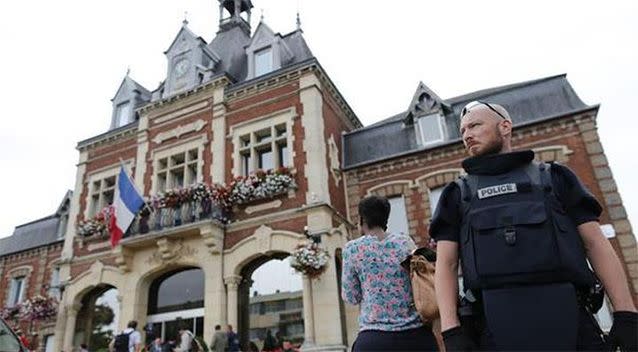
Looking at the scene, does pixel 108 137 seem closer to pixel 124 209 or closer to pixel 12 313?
pixel 124 209

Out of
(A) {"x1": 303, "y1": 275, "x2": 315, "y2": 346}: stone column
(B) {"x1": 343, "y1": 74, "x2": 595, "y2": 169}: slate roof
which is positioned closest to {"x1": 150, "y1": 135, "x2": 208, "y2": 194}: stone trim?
(B) {"x1": 343, "y1": 74, "x2": 595, "y2": 169}: slate roof

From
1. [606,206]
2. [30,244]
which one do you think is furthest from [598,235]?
[30,244]

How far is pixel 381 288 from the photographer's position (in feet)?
8.74

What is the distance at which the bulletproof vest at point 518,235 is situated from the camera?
5.35 ft

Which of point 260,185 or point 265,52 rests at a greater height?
point 265,52

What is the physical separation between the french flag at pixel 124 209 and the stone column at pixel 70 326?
352 centimetres

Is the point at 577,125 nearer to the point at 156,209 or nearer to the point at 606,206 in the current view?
the point at 606,206

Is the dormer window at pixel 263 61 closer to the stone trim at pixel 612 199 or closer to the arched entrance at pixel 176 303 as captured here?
the arched entrance at pixel 176 303

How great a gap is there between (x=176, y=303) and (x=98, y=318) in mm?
3282

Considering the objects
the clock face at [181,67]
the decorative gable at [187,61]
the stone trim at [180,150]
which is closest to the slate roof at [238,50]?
the decorative gable at [187,61]

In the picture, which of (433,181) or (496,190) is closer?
(496,190)

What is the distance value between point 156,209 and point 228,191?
241cm

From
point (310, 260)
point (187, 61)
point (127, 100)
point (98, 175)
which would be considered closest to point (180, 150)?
point (187, 61)

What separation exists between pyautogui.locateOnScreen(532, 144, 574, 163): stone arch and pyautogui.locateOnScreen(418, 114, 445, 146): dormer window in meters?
2.71
